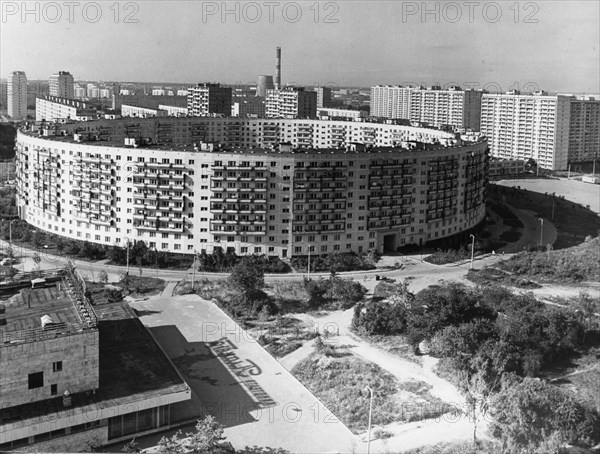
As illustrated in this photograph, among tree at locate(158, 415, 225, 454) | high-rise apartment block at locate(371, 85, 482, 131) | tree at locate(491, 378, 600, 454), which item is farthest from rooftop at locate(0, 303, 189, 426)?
high-rise apartment block at locate(371, 85, 482, 131)

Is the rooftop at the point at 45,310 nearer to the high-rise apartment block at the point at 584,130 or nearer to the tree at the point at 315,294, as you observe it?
the tree at the point at 315,294

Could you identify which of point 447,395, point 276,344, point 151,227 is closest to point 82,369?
point 276,344

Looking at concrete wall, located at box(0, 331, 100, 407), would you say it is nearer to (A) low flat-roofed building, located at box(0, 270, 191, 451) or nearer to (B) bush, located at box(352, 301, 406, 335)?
(A) low flat-roofed building, located at box(0, 270, 191, 451)

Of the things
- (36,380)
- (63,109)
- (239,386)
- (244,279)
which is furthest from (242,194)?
(63,109)

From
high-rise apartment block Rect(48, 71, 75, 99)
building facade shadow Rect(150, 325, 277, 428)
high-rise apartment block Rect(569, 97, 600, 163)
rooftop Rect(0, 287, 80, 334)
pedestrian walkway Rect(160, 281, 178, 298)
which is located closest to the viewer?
rooftop Rect(0, 287, 80, 334)

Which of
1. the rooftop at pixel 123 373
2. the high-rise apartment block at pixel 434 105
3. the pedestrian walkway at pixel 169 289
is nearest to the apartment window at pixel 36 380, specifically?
the rooftop at pixel 123 373

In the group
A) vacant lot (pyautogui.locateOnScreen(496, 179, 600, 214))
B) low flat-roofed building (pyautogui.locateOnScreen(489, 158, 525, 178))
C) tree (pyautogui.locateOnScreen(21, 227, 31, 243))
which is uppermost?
low flat-roofed building (pyautogui.locateOnScreen(489, 158, 525, 178))
